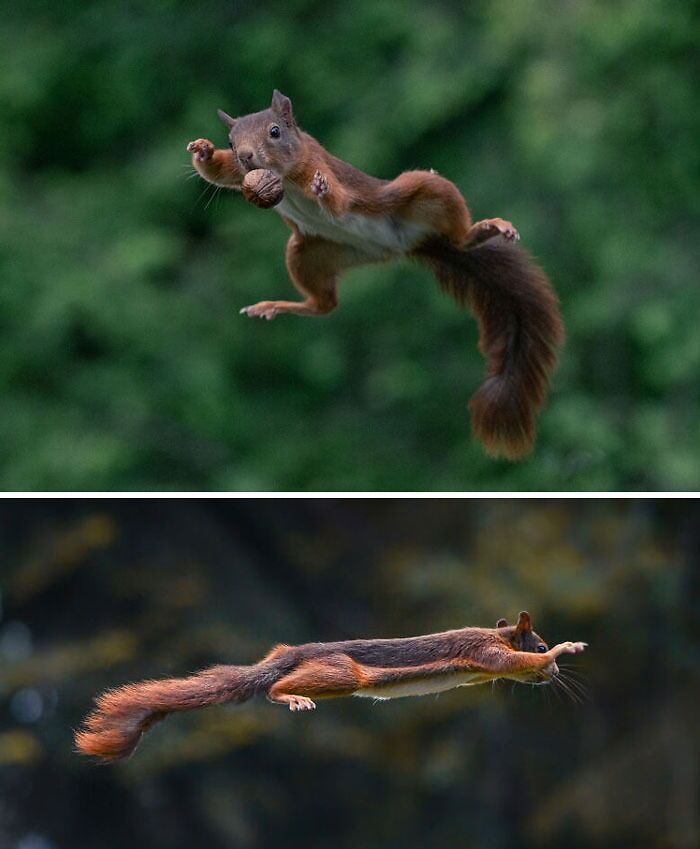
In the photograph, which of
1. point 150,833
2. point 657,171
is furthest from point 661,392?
point 150,833

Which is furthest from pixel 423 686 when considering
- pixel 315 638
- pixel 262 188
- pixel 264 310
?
pixel 315 638

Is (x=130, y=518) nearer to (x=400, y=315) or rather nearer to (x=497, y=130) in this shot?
(x=400, y=315)

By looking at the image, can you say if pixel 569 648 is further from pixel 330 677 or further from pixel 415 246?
pixel 415 246

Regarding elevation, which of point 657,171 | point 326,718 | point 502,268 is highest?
point 657,171

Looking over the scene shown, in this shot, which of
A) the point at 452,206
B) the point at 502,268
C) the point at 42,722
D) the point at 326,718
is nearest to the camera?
the point at 452,206

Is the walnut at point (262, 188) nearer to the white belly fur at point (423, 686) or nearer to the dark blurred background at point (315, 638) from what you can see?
the white belly fur at point (423, 686)

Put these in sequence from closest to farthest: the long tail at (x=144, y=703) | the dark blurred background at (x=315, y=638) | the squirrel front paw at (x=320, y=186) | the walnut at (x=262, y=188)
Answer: the long tail at (x=144, y=703)
the walnut at (x=262, y=188)
the squirrel front paw at (x=320, y=186)
the dark blurred background at (x=315, y=638)

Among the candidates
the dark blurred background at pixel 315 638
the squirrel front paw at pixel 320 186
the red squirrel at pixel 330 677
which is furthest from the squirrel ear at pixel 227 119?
the dark blurred background at pixel 315 638
